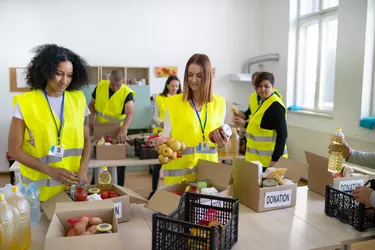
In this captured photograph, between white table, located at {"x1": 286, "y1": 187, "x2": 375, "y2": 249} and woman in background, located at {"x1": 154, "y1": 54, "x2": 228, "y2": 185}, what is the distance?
0.59m

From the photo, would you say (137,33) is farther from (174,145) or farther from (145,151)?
(174,145)

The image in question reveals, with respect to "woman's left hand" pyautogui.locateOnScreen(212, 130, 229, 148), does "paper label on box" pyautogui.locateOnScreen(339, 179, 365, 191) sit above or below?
below

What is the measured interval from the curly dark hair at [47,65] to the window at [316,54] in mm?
3940

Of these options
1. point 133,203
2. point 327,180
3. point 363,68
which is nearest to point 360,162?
point 327,180

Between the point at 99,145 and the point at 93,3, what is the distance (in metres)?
3.29

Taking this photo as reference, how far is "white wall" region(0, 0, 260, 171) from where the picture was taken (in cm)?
547

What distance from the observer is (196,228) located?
1226mm

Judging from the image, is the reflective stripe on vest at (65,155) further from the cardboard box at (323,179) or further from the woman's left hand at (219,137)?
the cardboard box at (323,179)

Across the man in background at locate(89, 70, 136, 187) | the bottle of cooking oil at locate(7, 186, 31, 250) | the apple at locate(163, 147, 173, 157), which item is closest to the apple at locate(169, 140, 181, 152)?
the apple at locate(163, 147, 173, 157)

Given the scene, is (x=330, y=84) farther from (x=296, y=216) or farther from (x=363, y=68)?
(x=296, y=216)

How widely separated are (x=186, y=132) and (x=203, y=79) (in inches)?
13.1

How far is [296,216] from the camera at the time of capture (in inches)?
69.4

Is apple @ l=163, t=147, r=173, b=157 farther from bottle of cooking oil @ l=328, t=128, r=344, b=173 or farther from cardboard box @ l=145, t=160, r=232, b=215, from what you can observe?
bottle of cooking oil @ l=328, t=128, r=344, b=173

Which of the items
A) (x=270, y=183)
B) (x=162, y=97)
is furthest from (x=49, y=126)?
(x=162, y=97)
